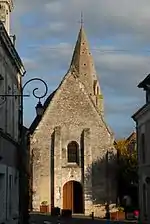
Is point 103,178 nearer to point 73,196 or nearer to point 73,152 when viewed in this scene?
point 73,196

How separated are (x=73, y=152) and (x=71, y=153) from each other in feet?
0.76

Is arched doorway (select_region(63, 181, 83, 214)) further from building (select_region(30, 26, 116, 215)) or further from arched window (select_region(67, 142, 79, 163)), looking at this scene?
arched window (select_region(67, 142, 79, 163))

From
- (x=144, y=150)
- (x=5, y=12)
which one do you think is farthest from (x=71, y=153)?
(x=5, y=12)

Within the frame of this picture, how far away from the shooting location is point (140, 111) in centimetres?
3694

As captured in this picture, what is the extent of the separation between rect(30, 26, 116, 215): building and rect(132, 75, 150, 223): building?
1726 cm

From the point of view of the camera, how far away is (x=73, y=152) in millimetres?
56281

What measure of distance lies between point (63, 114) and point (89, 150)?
15.6 feet

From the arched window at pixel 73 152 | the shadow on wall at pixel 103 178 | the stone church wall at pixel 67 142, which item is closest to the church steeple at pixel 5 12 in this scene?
the stone church wall at pixel 67 142

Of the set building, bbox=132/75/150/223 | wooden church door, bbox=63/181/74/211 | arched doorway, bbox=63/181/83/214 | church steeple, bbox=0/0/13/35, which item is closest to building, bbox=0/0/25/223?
church steeple, bbox=0/0/13/35

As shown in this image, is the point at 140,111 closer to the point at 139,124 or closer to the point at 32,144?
the point at 139,124

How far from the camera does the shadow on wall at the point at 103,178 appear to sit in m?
54.7

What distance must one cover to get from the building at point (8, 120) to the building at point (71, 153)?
90.8 ft

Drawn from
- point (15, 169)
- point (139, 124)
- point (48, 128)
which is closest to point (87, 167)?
point (48, 128)

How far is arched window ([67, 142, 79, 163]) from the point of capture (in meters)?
56.0
